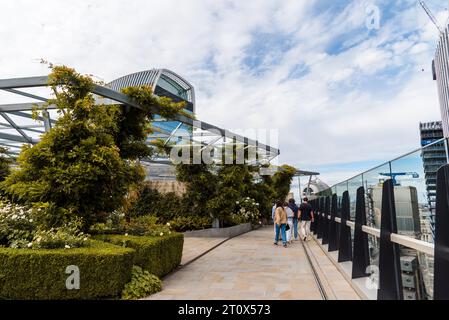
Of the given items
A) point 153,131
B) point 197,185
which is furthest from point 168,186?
point 153,131

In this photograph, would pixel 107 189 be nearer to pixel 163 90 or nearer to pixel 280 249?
pixel 280 249

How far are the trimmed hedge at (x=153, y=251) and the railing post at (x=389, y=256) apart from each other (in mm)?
3502

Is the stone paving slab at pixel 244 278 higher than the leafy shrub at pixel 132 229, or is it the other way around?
the leafy shrub at pixel 132 229

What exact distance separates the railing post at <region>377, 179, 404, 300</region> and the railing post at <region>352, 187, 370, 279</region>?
4.66ft

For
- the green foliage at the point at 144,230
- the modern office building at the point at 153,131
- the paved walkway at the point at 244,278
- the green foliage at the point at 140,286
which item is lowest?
the paved walkway at the point at 244,278

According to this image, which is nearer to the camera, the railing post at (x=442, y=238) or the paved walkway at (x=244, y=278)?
the railing post at (x=442, y=238)

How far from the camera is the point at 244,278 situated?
5.71m

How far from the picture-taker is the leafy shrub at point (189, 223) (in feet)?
43.2

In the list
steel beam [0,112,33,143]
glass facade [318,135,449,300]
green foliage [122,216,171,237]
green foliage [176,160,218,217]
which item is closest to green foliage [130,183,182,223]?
green foliage [176,160,218,217]

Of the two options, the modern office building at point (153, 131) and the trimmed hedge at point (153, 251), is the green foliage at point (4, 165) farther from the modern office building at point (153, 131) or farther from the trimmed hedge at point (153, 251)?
the trimmed hedge at point (153, 251)

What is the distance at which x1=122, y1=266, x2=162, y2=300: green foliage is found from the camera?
4.35 metres

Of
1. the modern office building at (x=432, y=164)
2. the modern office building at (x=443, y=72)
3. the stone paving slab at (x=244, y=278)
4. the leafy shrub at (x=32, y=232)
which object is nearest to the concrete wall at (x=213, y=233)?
the stone paving slab at (x=244, y=278)

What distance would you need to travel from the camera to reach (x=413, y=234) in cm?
304
